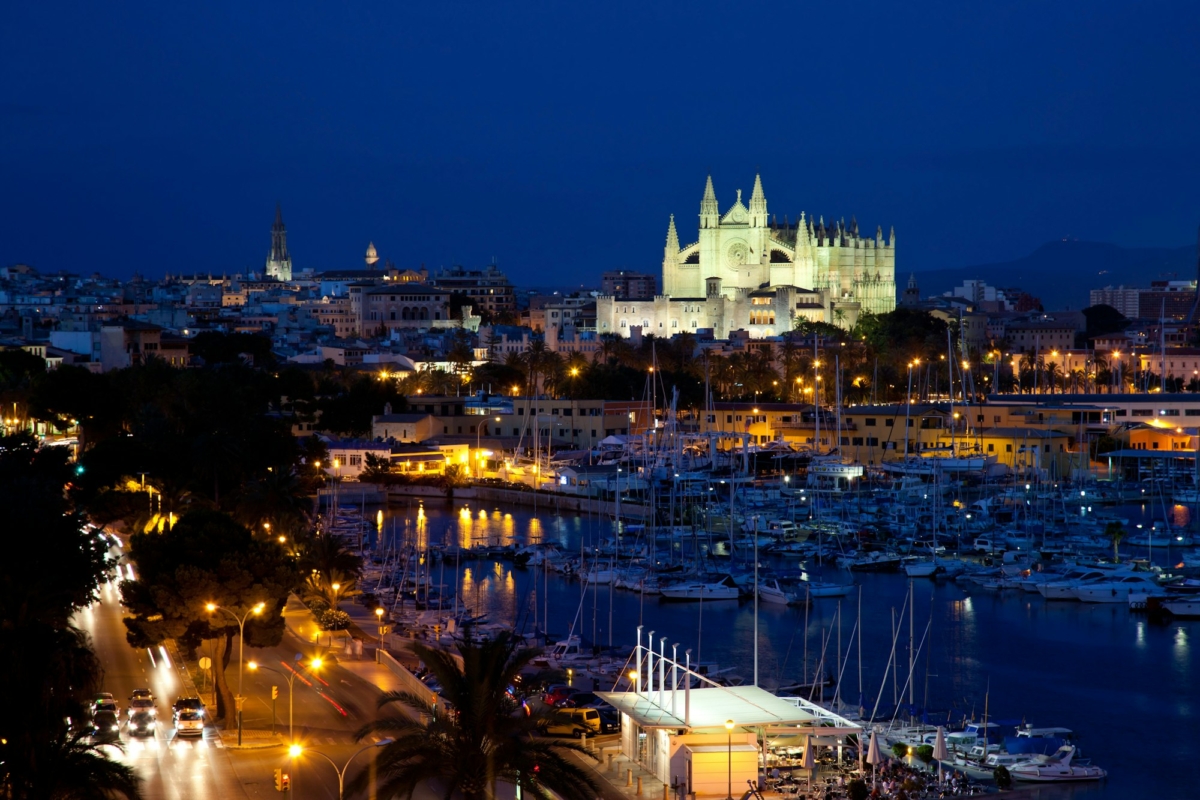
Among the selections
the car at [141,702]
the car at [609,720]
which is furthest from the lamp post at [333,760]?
the car at [609,720]

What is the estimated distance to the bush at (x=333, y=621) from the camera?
24.9 metres

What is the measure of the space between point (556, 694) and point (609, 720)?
3.63 ft

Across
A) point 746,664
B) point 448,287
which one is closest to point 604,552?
point 746,664

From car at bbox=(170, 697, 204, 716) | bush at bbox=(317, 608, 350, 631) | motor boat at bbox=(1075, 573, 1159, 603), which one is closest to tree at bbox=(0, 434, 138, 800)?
Result: car at bbox=(170, 697, 204, 716)

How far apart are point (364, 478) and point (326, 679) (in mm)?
31221

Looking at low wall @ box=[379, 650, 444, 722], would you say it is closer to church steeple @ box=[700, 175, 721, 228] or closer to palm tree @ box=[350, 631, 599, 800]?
palm tree @ box=[350, 631, 599, 800]

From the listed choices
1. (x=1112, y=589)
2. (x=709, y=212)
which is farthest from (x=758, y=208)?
(x=1112, y=589)

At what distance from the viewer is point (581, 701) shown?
19.8m

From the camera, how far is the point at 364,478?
5241 centimetres

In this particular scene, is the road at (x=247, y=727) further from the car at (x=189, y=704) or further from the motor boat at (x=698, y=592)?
the motor boat at (x=698, y=592)

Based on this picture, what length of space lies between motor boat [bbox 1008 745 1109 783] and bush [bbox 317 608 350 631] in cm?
1051

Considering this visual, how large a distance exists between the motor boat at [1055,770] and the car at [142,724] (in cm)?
978

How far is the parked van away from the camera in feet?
59.7

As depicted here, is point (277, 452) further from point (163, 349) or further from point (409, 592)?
point (163, 349)
